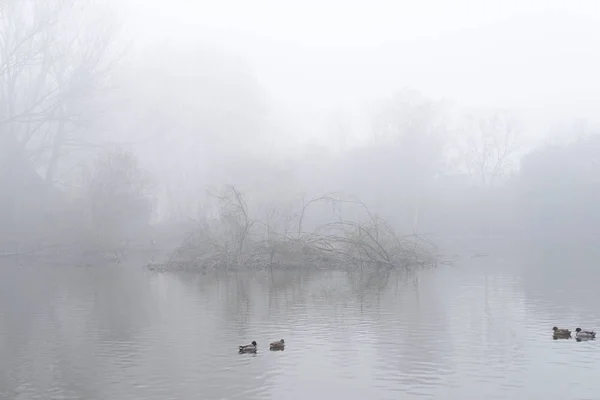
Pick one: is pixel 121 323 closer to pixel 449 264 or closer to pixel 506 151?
pixel 449 264

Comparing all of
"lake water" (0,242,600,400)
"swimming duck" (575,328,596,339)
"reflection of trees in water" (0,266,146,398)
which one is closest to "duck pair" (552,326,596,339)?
"swimming duck" (575,328,596,339)

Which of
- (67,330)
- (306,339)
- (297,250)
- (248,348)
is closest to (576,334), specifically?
(306,339)

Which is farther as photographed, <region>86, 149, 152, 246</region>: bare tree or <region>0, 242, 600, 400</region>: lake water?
<region>86, 149, 152, 246</region>: bare tree

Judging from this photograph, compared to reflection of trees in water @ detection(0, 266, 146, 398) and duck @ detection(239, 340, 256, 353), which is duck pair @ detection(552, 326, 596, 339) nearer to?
duck @ detection(239, 340, 256, 353)

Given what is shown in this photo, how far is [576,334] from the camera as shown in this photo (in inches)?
570

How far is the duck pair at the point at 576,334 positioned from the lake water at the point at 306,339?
0.27 meters

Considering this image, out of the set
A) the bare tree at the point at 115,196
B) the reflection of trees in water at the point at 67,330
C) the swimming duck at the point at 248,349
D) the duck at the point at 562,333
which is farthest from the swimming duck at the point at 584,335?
the bare tree at the point at 115,196

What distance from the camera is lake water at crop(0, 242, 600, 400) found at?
11172 millimetres

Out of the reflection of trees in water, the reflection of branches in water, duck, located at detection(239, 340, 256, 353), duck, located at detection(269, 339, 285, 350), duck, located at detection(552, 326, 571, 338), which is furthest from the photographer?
the reflection of branches in water

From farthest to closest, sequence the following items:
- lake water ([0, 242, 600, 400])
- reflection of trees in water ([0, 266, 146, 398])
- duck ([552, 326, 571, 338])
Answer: duck ([552, 326, 571, 338])
reflection of trees in water ([0, 266, 146, 398])
lake water ([0, 242, 600, 400])

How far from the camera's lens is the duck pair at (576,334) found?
14.3 metres

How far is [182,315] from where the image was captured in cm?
1884

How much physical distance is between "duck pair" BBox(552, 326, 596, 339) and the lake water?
27 cm

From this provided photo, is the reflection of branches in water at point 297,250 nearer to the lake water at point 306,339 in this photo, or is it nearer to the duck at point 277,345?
the lake water at point 306,339
